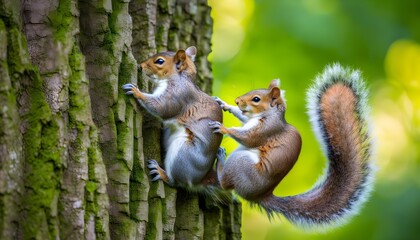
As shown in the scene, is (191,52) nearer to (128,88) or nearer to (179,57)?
(179,57)

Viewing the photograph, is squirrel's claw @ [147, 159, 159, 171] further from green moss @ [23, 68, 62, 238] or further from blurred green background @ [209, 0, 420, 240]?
blurred green background @ [209, 0, 420, 240]

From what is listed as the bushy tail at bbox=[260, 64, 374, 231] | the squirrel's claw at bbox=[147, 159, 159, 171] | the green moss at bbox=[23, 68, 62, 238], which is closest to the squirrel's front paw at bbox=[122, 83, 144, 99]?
the squirrel's claw at bbox=[147, 159, 159, 171]

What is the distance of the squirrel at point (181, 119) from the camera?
117 inches

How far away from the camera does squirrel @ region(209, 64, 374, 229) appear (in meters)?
3.15

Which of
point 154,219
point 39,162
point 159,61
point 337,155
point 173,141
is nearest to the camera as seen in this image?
point 39,162

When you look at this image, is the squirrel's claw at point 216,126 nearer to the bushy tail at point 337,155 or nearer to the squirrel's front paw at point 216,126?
the squirrel's front paw at point 216,126

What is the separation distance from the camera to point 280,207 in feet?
10.6

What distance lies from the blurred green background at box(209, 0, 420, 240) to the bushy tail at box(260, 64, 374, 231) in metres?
1.76

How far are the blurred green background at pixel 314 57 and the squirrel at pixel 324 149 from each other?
173cm

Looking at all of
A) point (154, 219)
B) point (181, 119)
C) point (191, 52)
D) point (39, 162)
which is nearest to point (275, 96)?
point (191, 52)

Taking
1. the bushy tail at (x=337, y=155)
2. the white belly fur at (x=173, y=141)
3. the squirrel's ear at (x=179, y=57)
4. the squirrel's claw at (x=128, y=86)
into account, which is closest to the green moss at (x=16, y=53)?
the squirrel's claw at (x=128, y=86)

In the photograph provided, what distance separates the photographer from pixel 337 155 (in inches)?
133

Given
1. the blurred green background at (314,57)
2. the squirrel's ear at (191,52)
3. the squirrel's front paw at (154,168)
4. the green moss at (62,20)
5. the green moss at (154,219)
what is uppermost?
the blurred green background at (314,57)

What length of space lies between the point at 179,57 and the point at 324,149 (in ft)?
2.79
